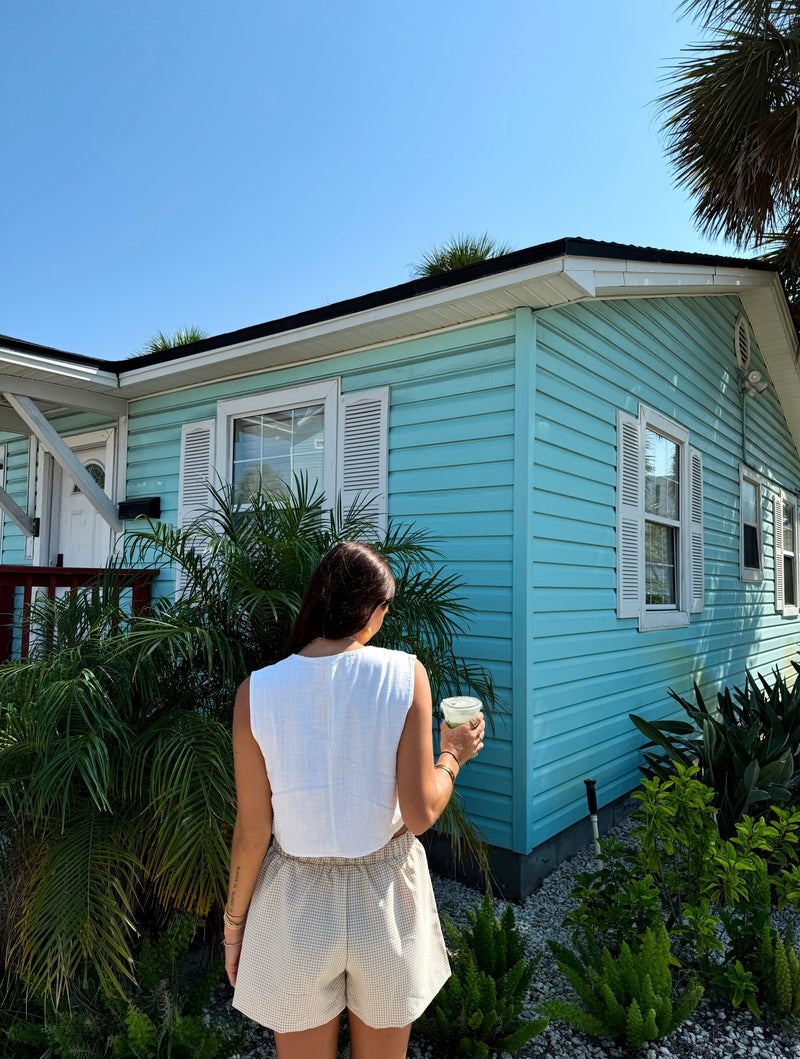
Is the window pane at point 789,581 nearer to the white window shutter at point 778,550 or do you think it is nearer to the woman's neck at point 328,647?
the white window shutter at point 778,550

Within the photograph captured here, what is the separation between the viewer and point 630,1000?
2.39m

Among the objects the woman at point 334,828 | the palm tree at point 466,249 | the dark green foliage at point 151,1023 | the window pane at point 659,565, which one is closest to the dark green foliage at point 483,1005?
the dark green foliage at point 151,1023

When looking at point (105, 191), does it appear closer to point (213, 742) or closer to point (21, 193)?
point (21, 193)

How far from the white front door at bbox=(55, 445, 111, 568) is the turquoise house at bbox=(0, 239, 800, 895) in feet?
0.08

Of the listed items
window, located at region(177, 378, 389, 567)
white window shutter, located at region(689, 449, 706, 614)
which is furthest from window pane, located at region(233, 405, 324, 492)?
white window shutter, located at region(689, 449, 706, 614)

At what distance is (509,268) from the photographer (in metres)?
3.57

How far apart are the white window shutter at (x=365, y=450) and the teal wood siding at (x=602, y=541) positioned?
1064 mm

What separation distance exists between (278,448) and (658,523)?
3113 mm

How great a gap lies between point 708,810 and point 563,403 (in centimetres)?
241

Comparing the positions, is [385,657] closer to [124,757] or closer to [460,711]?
[460,711]

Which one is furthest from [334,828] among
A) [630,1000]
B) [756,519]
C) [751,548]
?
[756,519]

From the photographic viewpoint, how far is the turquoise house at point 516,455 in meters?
3.91

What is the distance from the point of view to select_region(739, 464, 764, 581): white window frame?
25.9 ft

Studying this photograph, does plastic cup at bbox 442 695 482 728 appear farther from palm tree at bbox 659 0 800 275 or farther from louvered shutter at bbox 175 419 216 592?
palm tree at bbox 659 0 800 275
